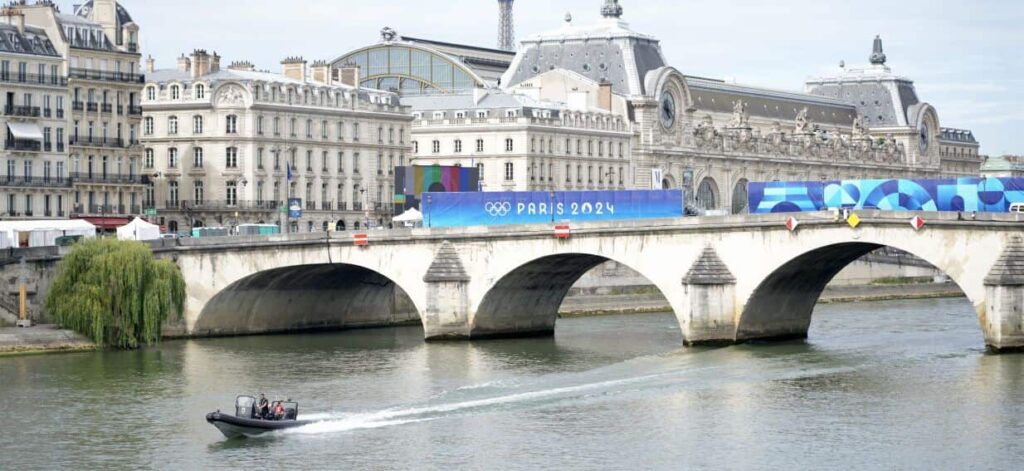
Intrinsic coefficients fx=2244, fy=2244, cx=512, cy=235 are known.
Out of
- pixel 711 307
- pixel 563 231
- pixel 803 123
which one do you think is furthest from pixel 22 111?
pixel 803 123

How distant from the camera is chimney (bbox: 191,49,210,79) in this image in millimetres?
119000

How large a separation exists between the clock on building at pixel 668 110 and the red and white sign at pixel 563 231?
70.5 metres

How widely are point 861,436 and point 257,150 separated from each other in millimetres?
62779

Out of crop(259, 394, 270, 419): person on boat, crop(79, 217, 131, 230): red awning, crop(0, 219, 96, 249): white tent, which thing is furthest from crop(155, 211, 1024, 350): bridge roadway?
crop(259, 394, 270, 419): person on boat

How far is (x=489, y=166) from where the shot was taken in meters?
138

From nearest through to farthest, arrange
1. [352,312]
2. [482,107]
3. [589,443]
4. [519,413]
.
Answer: [589,443] → [519,413] → [352,312] → [482,107]

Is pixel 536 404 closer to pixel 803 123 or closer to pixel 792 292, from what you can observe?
pixel 792 292

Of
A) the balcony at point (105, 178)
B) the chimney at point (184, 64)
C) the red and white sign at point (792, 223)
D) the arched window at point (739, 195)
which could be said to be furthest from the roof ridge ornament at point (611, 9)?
the red and white sign at point (792, 223)

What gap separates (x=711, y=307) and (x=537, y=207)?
10.6 metres

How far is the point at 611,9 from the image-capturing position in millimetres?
161250

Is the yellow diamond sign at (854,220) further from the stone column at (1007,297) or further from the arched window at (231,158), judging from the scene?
the arched window at (231,158)

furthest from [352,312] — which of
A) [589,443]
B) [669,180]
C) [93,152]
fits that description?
[669,180]

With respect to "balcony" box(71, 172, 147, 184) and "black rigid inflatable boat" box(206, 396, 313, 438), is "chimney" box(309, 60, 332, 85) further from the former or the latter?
"black rigid inflatable boat" box(206, 396, 313, 438)

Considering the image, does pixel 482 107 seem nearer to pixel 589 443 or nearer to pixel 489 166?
pixel 489 166
